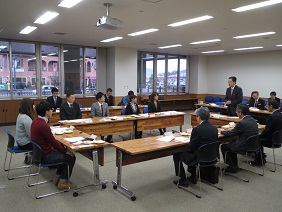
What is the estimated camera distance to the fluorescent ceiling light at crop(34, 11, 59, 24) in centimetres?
533

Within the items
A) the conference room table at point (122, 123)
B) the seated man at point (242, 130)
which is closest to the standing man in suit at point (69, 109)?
the conference room table at point (122, 123)

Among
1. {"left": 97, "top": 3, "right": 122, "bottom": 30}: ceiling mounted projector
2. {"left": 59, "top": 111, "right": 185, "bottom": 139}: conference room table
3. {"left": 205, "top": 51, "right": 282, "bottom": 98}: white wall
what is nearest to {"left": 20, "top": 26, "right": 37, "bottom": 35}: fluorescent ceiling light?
{"left": 97, "top": 3, "right": 122, "bottom": 30}: ceiling mounted projector

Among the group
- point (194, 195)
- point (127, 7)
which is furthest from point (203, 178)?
point (127, 7)

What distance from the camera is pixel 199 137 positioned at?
136 inches

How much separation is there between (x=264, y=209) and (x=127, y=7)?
13.1 feet

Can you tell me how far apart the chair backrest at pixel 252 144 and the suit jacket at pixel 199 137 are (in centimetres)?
80

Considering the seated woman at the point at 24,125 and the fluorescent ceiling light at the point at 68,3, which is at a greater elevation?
the fluorescent ceiling light at the point at 68,3

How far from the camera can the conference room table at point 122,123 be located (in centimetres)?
515

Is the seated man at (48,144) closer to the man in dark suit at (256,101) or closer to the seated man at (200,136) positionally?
the seated man at (200,136)

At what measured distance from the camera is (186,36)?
7773 mm

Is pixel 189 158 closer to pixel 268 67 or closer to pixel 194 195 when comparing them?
pixel 194 195

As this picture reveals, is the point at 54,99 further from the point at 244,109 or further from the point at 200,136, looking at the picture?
the point at 244,109

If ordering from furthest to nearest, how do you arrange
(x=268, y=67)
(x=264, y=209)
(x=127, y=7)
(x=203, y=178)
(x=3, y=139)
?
1. (x=268, y=67)
2. (x=3, y=139)
3. (x=127, y=7)
4. (x=203, y=178)
5. (x=264, y=209)

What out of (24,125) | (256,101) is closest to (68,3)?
(24,125)
